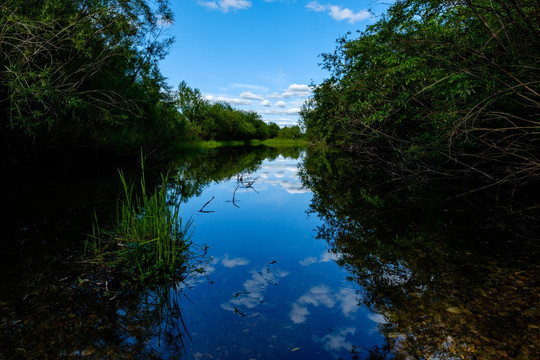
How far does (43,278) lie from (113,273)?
1145 millimetres

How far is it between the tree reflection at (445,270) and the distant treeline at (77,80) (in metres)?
7.87

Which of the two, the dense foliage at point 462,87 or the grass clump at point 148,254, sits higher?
the dense foliage at point 462,87

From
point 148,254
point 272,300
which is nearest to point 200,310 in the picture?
point 272,300

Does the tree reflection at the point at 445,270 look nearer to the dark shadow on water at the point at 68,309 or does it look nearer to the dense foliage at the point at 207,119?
the dark shadow on water at the point at 68,309

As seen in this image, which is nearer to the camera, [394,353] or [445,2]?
[394,353]

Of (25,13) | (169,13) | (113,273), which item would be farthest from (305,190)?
(169,13)

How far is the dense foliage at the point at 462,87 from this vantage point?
18.2ft

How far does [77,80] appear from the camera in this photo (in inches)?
461

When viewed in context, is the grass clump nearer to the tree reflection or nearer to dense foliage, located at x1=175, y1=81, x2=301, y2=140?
the tree reflection

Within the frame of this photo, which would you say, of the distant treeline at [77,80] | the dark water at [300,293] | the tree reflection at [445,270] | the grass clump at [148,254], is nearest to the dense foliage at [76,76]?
the distant treeline at [77,80]

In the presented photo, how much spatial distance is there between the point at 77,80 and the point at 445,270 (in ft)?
48.7

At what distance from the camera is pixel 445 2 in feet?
16.9

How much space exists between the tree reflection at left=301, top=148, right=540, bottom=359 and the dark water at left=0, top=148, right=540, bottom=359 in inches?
0.9

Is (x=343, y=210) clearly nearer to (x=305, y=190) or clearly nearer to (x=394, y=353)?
(x=305, y=190)
